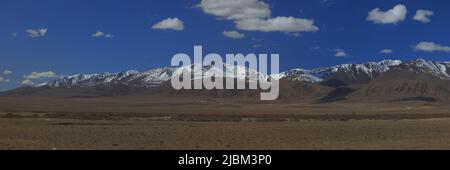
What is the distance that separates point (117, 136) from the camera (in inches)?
1221
